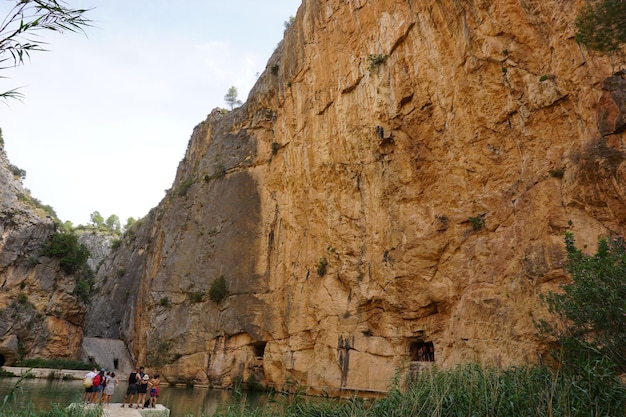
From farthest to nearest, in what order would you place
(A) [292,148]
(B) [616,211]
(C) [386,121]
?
1. (A) [292,148]
2. (C) [386,121]
3. (B) [616,211]

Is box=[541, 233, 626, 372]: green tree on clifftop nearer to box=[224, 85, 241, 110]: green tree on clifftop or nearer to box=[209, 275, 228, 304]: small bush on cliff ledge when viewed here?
box=[209, 275, 228, 304]: small bush on cliff ledge

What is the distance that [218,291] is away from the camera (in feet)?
98.0

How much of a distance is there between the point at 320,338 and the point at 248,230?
33.4 ft

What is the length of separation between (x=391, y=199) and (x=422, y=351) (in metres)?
7.21

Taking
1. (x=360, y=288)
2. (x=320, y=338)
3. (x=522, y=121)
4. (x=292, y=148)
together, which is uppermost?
(x=292, y=148)

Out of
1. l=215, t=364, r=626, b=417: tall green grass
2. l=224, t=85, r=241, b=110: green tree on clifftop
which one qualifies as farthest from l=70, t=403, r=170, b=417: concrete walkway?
l=224, t=85, r=241, b=110: green tree on clifftop

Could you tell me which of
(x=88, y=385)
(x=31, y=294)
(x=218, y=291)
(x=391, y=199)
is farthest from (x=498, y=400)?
(x=31, y=294)

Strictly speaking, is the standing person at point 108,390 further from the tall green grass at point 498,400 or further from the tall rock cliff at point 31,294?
the tall rock cliff at point 31,294

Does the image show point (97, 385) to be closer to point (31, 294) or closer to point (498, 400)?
point (498, 400)

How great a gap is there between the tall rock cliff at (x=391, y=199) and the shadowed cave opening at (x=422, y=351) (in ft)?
0.45

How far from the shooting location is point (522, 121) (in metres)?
17.1

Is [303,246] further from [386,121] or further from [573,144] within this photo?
[573,144]

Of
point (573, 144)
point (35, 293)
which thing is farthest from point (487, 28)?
point (35, 293)

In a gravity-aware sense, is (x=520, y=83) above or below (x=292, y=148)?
below
